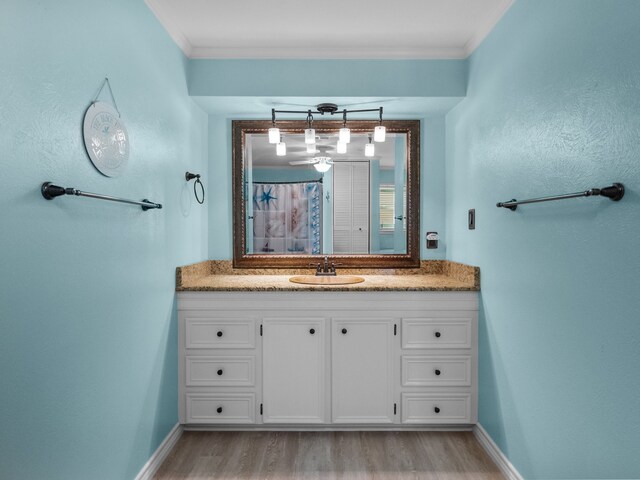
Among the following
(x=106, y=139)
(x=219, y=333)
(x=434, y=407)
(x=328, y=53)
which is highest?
(x=328, y=53)

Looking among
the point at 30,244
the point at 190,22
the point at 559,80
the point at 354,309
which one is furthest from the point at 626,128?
the point at 190,22

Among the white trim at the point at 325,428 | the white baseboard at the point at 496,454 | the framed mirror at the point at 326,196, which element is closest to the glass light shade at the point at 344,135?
the framed mirror at the point at 326,196

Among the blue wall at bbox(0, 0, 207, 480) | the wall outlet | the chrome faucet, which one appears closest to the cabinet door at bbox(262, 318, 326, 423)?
the chrome faucet

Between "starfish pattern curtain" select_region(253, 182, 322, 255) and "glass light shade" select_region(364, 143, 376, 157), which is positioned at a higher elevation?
"glass light shade" select_region(364, 143, 376, 157)

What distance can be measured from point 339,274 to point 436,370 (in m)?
0.93

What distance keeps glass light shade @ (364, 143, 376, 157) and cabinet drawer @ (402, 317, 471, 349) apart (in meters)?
1.18

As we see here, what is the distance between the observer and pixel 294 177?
2977 mm

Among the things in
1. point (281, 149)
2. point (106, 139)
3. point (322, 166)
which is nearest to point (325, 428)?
point (322, 166)

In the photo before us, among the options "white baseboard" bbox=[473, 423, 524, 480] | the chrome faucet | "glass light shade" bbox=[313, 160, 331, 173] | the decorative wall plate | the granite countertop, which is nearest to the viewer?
the decorative wall plate

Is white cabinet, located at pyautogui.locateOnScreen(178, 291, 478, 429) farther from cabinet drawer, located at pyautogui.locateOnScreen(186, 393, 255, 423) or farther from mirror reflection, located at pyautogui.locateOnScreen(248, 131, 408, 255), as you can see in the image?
mirror reflection, located at pyautogui.locateOnScreen(248, 131, 408, 255)

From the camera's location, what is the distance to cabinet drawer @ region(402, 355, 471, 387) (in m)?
2.46

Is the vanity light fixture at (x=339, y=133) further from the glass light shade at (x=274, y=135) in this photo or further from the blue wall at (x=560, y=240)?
the blue wall at (x=560, y=240)

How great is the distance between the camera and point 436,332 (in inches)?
97.0

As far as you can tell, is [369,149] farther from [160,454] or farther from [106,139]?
[160,454]
